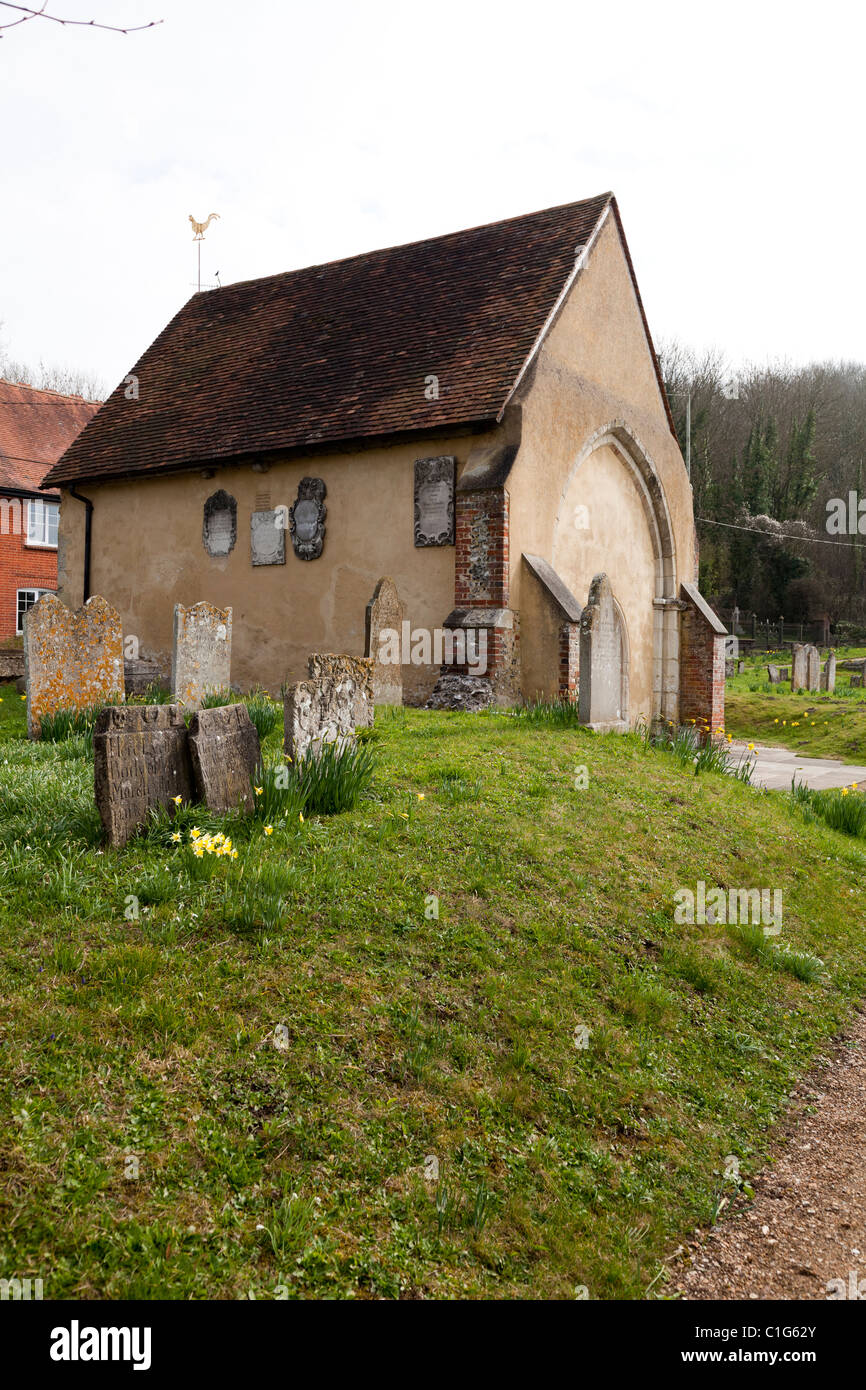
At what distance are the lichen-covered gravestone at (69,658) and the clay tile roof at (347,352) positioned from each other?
530cm

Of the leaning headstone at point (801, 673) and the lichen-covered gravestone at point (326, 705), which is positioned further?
the leaning headstone at point (801, 673)

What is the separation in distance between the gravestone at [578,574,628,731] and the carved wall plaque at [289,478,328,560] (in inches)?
195

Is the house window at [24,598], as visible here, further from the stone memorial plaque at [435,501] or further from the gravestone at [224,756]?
the gravestone at [224,756]

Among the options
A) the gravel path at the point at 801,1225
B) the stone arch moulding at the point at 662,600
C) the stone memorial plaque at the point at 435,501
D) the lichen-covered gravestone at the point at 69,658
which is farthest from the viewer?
the stone arch moulding at the point at 662,600

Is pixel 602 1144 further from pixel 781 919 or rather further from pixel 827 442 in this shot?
pixel 827 442

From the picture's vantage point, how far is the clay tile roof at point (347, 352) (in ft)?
42.6

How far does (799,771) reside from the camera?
46.9 ft

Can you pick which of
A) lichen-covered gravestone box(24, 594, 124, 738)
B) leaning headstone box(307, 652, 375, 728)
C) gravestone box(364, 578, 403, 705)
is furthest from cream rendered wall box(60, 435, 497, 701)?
leaning headstone box(307, 652, 375, 728)

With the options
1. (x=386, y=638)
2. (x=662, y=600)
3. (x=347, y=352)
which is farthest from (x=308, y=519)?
(x=662, y=600)

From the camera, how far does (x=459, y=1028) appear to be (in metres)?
4.19

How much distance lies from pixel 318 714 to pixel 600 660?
4678mm

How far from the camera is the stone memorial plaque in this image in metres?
12.5

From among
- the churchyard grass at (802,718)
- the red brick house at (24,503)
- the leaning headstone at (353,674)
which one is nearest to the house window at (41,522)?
the red brick house at (24,503)

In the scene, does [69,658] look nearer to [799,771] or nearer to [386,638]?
[386,638]
